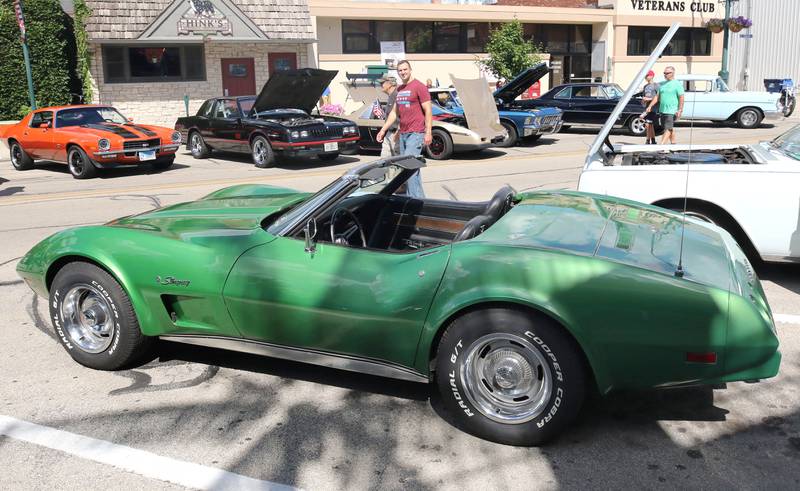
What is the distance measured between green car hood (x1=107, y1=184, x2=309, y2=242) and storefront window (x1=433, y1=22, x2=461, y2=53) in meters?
25.8

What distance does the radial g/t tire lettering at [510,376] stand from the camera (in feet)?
11.4

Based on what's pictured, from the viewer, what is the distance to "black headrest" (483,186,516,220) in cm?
441

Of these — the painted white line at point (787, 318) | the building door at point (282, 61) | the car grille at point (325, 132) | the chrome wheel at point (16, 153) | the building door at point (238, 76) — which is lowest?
the painted white line at point (787, 318)

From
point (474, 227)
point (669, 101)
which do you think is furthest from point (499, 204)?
point (669, 101)

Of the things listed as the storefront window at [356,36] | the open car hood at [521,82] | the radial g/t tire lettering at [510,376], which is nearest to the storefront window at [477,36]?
the storefront window at [356,36]

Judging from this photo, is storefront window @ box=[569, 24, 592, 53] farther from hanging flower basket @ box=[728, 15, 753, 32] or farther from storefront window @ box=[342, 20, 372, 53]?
storefront window @ box=[342, 20, 372, 53]

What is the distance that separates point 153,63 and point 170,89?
94 cm

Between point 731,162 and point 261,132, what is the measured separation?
10.2 metres

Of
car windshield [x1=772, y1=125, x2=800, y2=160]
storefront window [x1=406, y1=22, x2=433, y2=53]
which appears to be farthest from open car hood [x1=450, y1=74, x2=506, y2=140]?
storefront window [x1=406, y1=22, x2=433, y2=53]

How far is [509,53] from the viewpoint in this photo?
27.9 meters

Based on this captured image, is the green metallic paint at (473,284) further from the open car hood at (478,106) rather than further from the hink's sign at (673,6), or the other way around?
the hink's sign at (673,6)

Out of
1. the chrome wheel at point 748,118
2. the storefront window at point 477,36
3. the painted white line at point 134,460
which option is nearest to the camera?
the painted white line at point 134,460

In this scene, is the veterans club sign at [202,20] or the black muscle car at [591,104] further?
the veterans club sign at [202,20]

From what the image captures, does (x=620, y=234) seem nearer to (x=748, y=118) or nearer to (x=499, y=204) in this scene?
(x=499, y=204)
